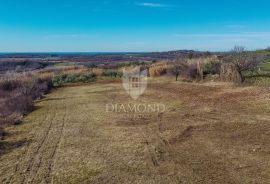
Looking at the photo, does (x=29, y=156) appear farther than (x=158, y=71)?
No

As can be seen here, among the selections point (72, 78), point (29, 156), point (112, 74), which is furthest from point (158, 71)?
point (29, 156)

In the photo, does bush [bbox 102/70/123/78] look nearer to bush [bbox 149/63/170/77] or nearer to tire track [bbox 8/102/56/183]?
bush [bbox 149/63/170/77]

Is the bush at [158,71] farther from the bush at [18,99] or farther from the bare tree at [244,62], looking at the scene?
the bush at [18,99]

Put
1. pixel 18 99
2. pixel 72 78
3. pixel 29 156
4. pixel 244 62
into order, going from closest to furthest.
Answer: pixel 29 156 → pixel 18 99 → pixel 244 62 → pixel 72 78

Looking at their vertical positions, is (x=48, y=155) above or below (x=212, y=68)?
below

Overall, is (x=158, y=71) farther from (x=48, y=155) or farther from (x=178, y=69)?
(x=48, y=155)

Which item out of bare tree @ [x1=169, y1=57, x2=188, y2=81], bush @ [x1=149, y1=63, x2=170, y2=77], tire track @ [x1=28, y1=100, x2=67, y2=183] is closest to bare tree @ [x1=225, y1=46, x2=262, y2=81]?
bare tree @ [x1=169, y1=57, x2=188, y2=81]

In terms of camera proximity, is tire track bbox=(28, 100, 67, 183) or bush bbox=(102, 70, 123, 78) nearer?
tire track bbox=(28, 100, 67, 183)

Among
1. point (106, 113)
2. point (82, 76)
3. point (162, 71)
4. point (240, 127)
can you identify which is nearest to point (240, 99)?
point (240, 127)

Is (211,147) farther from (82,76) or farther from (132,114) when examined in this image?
(82,76)
